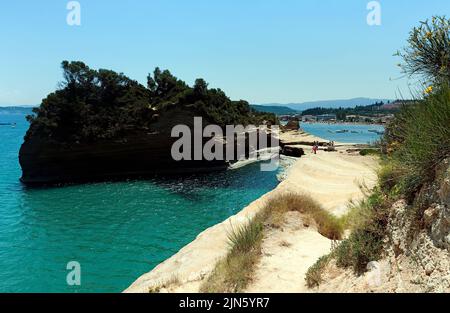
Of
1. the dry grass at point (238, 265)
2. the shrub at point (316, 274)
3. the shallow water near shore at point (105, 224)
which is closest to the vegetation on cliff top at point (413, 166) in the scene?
the shrub at point (316, 274)

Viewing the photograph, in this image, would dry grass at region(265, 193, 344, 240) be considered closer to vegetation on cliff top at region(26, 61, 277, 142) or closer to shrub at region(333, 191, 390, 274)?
shrub at region(333, 191, 390, 274)

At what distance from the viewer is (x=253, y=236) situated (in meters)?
9.36

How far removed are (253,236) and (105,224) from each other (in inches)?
745

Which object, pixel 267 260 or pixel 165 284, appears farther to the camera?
pixel 267 260

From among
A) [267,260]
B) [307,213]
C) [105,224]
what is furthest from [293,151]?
[267,260]

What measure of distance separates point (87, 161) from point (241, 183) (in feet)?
73.4

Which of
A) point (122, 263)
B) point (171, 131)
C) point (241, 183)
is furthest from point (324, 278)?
point (171, 131)

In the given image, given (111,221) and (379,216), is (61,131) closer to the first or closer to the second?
(111,221)

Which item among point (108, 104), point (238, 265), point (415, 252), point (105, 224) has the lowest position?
point (105, 224)

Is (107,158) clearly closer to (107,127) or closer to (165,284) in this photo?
(107,127)

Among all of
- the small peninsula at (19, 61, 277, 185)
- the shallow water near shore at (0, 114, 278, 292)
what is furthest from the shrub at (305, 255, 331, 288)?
the small peninsula at (19, 61, 277, 185)

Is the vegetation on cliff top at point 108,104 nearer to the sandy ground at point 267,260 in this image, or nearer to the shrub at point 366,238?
the sandy ground at point 267,260

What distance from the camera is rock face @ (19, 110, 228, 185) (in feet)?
151

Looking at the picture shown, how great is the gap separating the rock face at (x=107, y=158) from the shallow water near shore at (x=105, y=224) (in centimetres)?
398
